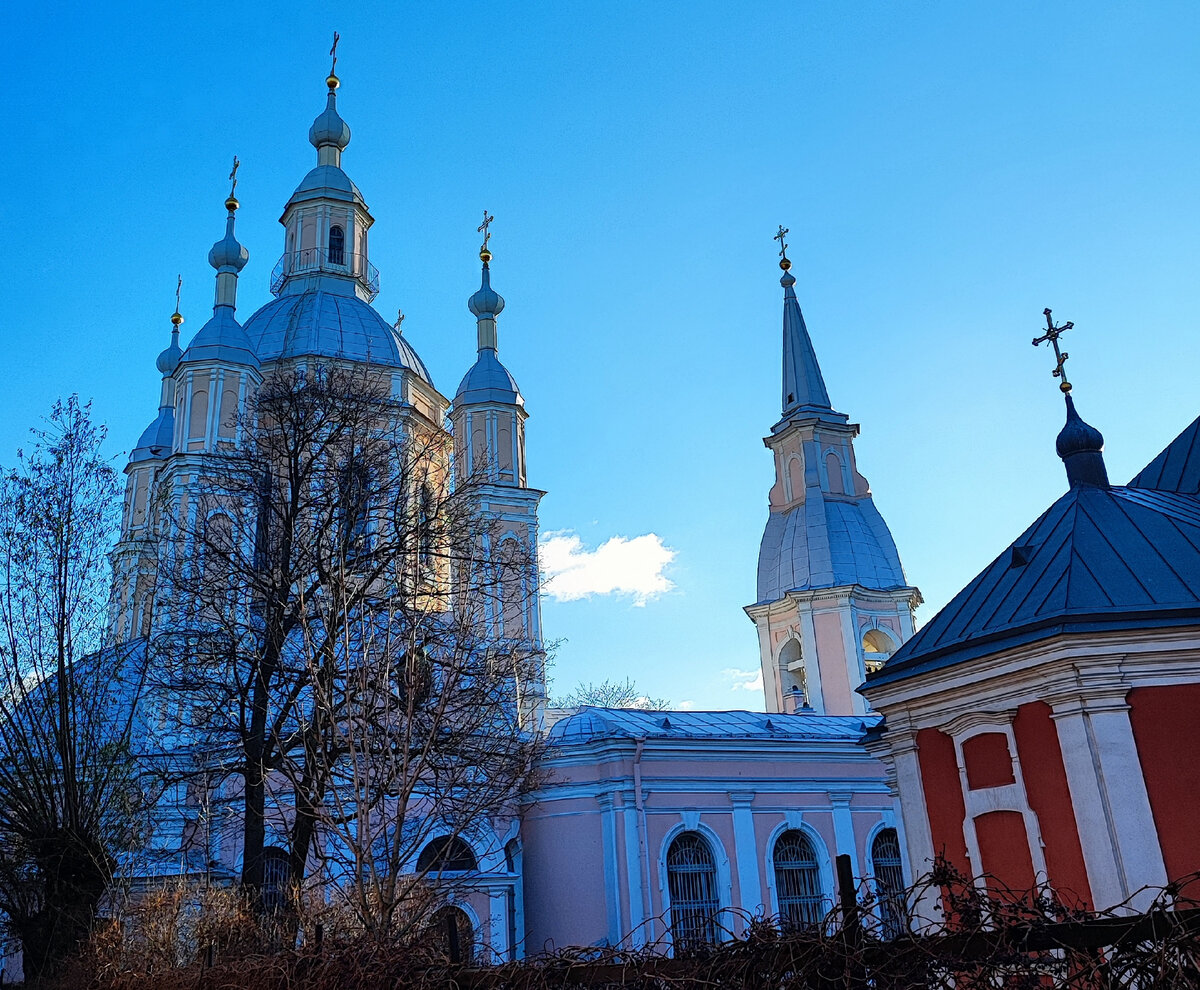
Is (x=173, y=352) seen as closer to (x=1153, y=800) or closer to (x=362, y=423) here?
(x=362, y=423)

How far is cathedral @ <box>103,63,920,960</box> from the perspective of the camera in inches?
762

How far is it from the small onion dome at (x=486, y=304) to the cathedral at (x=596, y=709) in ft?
0.25

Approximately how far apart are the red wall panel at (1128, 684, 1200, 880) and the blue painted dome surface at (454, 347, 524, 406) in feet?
68.6

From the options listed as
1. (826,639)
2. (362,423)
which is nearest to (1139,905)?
(362,423)

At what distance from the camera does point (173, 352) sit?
39.8 metres

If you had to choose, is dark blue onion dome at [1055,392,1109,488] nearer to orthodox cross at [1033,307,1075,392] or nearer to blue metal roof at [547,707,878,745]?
orthodox cross at [1033,307,1075,392]

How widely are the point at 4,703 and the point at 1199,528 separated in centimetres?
1458

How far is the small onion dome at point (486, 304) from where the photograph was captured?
3244 centimetres

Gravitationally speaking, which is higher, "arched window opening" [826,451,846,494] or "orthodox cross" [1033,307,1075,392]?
"arched window opening" [826,451,846,494]

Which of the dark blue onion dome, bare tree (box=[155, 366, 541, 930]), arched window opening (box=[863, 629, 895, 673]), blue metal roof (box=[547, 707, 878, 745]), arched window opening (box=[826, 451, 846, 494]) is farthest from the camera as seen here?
arched window opening (box=[826, 451, 846, 494])

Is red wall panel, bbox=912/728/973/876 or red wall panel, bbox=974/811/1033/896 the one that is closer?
red wall panel, bbox=974/811/1033/896

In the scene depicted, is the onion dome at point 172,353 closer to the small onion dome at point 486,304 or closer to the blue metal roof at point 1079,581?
the small onion dome at point 486,304

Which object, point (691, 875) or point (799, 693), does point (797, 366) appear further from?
point (691, 875)

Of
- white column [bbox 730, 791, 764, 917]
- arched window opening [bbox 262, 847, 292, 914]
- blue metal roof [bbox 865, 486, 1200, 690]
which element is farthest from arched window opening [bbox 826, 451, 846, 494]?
arched window opening [bbox 262, 847, 292, 914]
